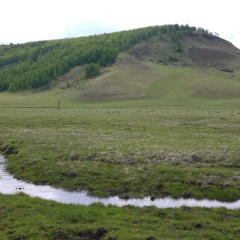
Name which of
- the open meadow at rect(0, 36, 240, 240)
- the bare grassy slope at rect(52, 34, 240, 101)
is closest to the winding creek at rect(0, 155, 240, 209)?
the open meadow at rect(0, 36, 240, 240)

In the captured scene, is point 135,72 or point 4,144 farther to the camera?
point 135,72

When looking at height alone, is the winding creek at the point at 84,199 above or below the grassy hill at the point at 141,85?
below

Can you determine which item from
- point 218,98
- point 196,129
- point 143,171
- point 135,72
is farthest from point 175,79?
point 143,171

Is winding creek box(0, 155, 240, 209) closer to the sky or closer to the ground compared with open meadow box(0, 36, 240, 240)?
closer to the ground

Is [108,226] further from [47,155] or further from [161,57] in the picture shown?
[161,57]

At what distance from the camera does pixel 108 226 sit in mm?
16266

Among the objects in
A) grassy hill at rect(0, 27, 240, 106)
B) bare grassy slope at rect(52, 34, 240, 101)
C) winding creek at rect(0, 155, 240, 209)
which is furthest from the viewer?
bare grassy slope at rect(52, 34, 240, 101)

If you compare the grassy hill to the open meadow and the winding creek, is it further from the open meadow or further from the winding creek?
the winding creek

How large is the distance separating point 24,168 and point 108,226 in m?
14.2

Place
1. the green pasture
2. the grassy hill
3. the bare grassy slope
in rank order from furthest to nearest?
the bare grassy slope → the grassy hill → the green pasture

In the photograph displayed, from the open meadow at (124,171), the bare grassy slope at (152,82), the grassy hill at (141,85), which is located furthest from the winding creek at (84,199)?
the bare grassy slope at (152,82)

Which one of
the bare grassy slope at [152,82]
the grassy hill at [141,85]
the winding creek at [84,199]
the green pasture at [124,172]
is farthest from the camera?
the bare grassy slope at [152,82]

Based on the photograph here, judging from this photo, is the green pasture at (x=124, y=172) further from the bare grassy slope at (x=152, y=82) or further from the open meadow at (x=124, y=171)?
the bare grassy slope at (x=152, y=82)

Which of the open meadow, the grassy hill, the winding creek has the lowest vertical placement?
the winding creek
